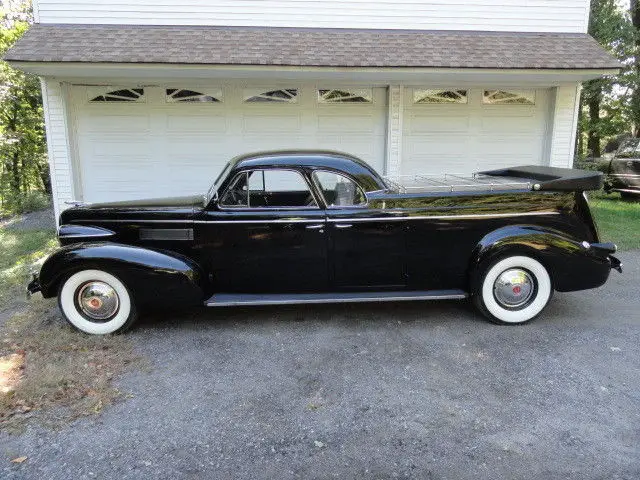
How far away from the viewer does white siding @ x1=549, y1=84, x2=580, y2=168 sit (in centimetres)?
873

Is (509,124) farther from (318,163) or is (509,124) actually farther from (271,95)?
(318,163)

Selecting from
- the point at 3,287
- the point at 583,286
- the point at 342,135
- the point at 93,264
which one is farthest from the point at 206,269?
the point at 342,135

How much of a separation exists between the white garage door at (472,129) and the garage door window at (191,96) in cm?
349

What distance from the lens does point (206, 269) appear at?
449cm

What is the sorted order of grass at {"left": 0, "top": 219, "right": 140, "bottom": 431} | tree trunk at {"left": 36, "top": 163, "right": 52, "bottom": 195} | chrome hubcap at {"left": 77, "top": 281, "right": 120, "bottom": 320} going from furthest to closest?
1. tree trunk at {"left": 36, "top": 163, "right": 52, "bottom": 195}
2. chrome hubcap at {"left": 77, "top": 281, "right": 120, "bottom": 320}
3. grass at {"left": 0, "top": 219, "right": 140, "bottom": 431}

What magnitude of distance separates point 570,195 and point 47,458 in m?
4.70

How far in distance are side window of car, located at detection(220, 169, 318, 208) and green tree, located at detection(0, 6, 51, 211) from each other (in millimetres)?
11115

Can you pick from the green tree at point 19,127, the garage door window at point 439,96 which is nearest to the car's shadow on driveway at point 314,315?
the garage door window at point 439,96

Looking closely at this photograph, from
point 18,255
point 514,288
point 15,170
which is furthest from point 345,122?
point 15,170

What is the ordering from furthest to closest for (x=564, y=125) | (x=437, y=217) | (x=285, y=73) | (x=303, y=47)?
(x=564, y=125)
(x=303, y=47)
(x=285, y=73)
(x=437, y=217)

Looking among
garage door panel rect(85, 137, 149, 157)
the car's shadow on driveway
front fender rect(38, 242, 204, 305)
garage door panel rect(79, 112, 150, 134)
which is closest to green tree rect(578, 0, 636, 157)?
the car's shadow on driveway

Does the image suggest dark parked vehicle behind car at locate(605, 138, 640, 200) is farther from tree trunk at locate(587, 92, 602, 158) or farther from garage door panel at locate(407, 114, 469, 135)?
garage door panel at locate(407, 114, 469, 135)

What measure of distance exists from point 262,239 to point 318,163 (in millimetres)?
893

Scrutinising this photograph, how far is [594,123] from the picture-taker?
60.5 ft
